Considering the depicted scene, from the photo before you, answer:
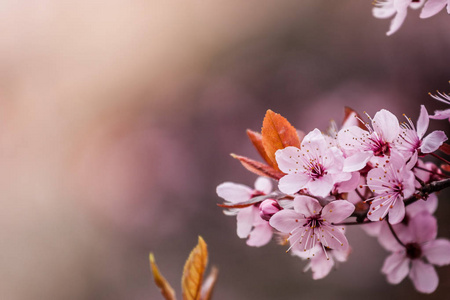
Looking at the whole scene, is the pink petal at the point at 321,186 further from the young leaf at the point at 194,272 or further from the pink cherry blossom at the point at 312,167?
the young leaf at the point at 194,272

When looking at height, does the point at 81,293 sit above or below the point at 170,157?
below

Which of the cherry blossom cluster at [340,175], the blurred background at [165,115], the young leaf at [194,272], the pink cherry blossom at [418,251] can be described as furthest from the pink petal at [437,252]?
the blurred background at [165,115]

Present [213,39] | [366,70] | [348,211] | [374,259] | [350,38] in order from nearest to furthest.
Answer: [348,211], [374,259], [366,70], [350,38], [213,39]

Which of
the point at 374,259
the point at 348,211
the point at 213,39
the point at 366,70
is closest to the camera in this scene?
the point at 348,211

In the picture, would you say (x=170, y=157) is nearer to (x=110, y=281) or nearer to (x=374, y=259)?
(x=110, y=281)

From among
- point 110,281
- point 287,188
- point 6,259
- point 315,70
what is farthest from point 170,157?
point 287,188

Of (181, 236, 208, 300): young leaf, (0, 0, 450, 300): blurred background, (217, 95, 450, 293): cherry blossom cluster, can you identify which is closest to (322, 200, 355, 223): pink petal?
(217, 95, 450, 293): cherry blossom cluster
